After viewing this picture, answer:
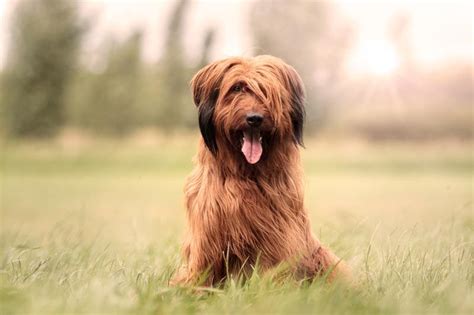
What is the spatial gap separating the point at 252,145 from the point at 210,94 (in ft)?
1.66

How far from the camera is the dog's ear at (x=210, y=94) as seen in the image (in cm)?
492

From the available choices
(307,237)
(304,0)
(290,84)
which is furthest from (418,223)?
(304,0)

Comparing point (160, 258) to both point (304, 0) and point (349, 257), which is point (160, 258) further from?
point (304, 0)

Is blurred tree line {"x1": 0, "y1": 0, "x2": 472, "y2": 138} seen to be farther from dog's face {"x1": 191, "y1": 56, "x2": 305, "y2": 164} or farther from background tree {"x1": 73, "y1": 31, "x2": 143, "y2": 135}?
dog's face {"x1": 191, "y1": 56, "x2": 305, "y2": 164}

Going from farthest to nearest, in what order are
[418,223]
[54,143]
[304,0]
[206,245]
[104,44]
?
[304,0] → [104,44] → [54,143] → [418,223] → [206,245]

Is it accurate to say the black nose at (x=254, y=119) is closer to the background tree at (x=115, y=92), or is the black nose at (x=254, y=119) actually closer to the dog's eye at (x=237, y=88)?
the dog's eye at (x=237, y=88)

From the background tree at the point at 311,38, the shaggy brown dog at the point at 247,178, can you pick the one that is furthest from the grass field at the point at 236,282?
the background tree at the point at 311,38

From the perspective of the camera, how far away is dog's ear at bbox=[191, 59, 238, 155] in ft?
16.1

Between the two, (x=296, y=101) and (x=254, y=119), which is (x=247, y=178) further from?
(x=296, y=101)

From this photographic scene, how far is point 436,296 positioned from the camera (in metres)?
4.52

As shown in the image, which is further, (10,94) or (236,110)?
(10,94)

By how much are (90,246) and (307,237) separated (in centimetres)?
206

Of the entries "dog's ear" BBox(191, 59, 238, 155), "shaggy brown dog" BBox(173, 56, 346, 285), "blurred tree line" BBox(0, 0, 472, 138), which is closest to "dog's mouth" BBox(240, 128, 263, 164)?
"shaggy brown dog" BBox(173, 56, 346, 285)

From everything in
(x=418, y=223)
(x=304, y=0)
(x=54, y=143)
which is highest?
(x=304, y=0)
